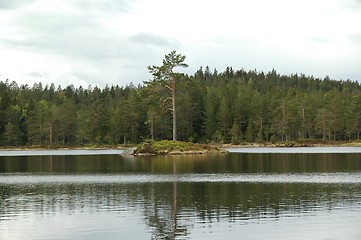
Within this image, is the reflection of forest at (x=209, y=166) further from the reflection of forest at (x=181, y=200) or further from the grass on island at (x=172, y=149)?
the grass on island at (x=172, y=149)

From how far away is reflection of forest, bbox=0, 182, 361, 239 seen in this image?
30.8 m

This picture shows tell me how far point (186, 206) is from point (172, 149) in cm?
6902

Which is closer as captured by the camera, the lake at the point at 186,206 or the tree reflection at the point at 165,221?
the tree reflection at the point at 165,221

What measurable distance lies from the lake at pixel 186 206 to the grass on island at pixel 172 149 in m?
46.7

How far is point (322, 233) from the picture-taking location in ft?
84.1

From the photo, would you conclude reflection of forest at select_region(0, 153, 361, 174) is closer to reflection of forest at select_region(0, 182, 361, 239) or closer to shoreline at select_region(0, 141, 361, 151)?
reflection of forest at select_region(0, 182, 361, 239)

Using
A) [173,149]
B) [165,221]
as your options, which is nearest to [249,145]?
[173,149]

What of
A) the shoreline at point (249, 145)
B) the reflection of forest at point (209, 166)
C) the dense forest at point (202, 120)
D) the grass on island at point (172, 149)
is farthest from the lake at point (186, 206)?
the dense forest at point (202, 120)

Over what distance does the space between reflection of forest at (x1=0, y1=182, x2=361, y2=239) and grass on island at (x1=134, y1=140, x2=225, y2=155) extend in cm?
5416

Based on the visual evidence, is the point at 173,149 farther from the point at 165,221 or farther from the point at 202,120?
the point at 202,120

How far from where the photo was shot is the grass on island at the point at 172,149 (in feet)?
340

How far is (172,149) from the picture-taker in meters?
104

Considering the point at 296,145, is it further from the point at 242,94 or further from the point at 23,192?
the point at 23,192

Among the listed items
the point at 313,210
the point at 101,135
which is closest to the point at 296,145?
the point at 101,135
